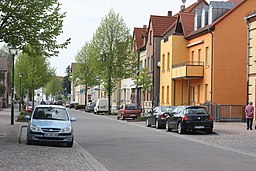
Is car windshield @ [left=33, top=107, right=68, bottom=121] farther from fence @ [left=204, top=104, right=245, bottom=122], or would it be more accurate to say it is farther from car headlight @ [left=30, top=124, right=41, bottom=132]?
fence @ [left=204, top=104, right=245, bottom=122]

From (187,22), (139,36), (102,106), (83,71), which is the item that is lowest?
(102,106)

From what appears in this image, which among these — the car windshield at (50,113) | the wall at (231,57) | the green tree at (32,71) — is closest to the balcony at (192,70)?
the wall at (231,57)

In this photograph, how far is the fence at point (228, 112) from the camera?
40.0m

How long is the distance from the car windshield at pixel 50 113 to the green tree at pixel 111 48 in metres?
38.8

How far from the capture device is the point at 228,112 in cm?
4069

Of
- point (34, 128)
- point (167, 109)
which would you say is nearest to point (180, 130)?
point (167, 109)

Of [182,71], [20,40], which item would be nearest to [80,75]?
[182,71]

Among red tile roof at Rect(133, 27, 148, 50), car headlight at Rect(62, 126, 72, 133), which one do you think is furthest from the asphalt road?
red tile roof at Rect(133, 27, 148, 50)

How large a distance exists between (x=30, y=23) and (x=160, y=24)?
40787 mm

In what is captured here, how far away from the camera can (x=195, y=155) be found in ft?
53.7

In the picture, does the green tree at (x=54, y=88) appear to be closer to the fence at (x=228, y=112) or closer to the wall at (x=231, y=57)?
the wall at (x=231, y=57)

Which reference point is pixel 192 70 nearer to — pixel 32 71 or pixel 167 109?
pixel 167 109

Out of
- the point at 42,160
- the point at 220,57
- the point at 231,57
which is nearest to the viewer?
the point at 42,160

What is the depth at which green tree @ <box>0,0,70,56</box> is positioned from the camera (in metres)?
18.7
